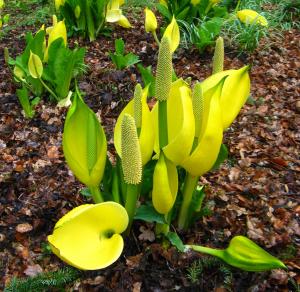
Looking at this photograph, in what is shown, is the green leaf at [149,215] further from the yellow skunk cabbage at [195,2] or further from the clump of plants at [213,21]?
the yellow skunk cabbage at [195,2]

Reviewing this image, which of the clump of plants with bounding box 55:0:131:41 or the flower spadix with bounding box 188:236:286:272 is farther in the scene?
the clump of plants with bounding box 55:0:131:41

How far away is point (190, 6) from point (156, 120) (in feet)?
8.48

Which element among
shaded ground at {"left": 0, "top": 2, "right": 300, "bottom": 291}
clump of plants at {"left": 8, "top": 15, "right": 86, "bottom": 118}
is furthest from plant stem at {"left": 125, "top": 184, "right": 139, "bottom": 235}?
clump of plants at {"left": 8, "top": 15, "right": 86, "bottom": 118}

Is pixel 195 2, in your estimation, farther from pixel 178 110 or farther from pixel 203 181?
pixel 178 110

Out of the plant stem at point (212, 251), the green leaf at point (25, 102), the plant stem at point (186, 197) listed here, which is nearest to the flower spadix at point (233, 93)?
Answer: the plant stem at point (186, 197)

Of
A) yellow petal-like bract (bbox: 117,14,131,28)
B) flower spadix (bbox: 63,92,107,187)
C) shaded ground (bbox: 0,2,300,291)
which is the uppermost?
flower spadix (bbox: 63,92,107,187)

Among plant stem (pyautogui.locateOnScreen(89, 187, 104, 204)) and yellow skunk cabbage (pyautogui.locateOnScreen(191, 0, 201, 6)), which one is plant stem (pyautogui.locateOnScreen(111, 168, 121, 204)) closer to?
plant stem (pyautogui.locateOnScreen(89, 187, 104, 204))

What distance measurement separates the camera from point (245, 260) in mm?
1403

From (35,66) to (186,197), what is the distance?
145 centimetres

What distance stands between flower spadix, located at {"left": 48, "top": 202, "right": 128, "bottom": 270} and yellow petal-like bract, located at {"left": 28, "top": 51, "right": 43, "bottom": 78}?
1.50 meters

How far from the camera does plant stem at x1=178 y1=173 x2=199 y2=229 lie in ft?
5.09

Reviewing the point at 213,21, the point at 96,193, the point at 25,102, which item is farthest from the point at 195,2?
the point at 96,193

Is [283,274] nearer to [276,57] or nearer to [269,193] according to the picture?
[269,193]

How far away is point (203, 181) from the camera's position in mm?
2139
